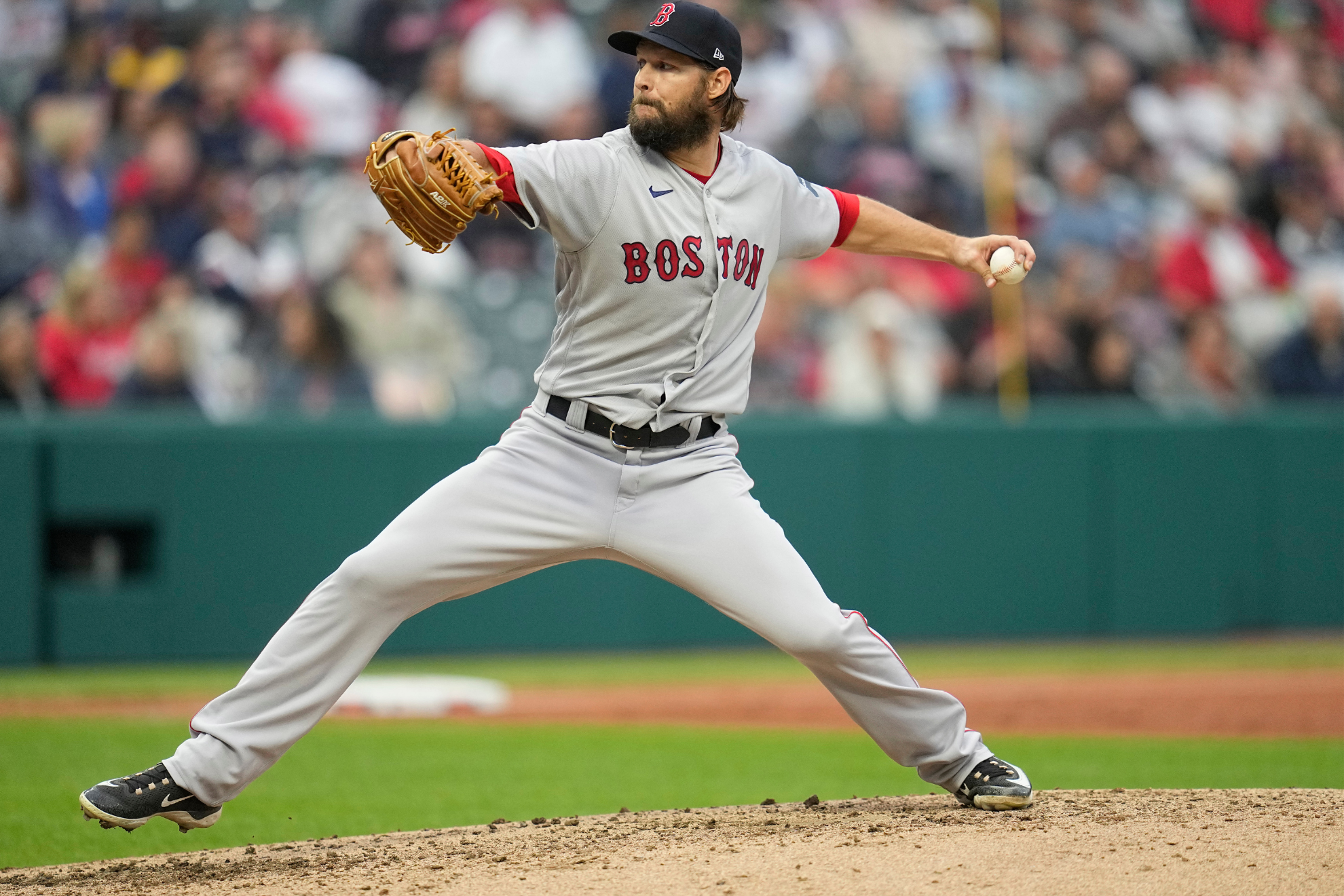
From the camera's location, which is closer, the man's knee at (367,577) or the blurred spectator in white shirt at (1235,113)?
the man's knee at (367,577)

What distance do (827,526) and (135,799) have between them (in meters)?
6.67

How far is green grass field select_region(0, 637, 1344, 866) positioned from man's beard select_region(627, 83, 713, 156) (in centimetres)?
212

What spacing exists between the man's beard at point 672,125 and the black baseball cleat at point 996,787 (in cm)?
179

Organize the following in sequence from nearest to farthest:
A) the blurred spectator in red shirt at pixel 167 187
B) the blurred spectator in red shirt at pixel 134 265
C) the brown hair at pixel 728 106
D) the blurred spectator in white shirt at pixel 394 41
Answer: the brown hair at pixel 728 106 → the blurred spectator in red shirt at pixel 134 265 → the blurred spectator in red shirt at pixel 167 187 → the blurred spectator in white shirt at pixel 394 41

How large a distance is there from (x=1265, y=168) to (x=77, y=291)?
30.9 feet

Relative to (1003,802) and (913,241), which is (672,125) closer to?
(913,241)

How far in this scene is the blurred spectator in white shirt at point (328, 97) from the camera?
10211 millimetres

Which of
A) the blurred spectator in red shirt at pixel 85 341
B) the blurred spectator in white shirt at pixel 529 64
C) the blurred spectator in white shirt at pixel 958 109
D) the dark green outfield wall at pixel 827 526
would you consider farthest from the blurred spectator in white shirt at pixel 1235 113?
the blurred spectator in red shirt at pixel 85 341

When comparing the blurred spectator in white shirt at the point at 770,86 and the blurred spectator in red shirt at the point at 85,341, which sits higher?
the blurred spectator in white shirt at the point at 770,86

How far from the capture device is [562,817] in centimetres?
427

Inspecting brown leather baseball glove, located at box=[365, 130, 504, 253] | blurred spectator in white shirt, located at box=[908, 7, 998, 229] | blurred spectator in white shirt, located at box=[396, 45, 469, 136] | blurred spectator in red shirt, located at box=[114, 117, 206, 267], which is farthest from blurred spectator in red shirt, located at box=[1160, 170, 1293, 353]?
brown leather baseball glove, located at box=[365, 130, 504, 253]

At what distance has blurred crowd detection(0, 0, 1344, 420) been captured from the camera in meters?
9.22

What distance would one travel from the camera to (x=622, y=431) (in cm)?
384

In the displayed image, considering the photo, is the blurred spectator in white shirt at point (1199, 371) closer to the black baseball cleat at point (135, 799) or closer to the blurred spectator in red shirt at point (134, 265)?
the blurred spectator in red shirt at point (134, 265)
